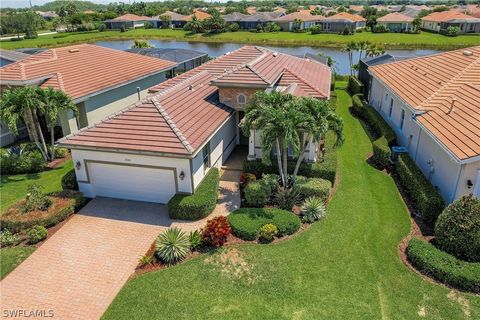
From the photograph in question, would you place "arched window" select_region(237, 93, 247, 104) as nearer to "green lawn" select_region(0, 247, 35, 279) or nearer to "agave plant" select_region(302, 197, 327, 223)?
"agave plant" select_region(302, 197, 327, 223)

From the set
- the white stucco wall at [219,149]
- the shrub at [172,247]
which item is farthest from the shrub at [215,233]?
the white stucco wall at [219,149]

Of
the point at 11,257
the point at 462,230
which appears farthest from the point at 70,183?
the point at 462,230

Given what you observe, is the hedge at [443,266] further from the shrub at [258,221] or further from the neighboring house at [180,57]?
the neighboring house at [180,57]

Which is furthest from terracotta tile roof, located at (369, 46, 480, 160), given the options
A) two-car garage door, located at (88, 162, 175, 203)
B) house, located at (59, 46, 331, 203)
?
two-car garage door, located at (88, 162, 175, 203)

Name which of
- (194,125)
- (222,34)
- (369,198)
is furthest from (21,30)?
(369,198)

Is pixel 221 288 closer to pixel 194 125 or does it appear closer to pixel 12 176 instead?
pixel 194 125

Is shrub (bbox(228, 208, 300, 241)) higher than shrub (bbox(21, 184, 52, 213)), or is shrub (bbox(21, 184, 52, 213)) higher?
shrub (bbox(21, 184, 52, 213))

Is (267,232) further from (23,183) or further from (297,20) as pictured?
(297,20)
